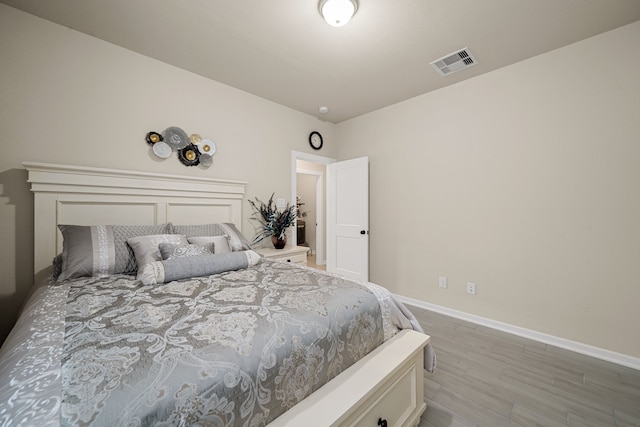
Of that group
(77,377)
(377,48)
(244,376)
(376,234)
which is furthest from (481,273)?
(77,377)

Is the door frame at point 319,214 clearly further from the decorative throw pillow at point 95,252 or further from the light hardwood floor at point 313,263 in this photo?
the decorative throw pillow at point 95,252

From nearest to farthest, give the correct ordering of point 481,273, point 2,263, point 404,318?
point 404,318 < point 2,263 < point 481,273

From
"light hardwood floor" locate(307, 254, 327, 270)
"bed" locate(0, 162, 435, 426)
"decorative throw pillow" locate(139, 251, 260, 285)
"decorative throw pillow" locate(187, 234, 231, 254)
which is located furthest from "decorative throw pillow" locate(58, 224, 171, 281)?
"light hardwood floor" locate(307, 254, 327, 270)

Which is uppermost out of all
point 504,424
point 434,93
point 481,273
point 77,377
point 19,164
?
point 434,93

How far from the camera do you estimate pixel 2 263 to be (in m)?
1.82

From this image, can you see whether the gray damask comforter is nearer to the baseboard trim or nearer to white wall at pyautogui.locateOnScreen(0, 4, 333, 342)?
white wall at pyautogui.locateOnScreen(0, 4, 333, 342)

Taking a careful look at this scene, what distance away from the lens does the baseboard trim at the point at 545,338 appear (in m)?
2.00

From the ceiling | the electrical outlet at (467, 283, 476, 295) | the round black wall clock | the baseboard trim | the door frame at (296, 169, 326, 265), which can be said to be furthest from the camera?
the door frame at (296, 169, 326, 265)

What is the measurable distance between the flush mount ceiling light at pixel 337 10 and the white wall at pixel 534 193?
1.72 meters

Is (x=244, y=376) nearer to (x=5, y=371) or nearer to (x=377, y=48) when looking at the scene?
(x=5, y=371)

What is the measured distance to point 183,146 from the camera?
260 centimetres

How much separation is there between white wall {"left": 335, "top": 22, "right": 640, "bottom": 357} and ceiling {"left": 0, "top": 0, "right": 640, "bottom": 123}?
0.32 meters

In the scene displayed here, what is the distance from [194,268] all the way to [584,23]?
3358mm

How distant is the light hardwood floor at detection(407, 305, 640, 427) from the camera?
4.91 ft
